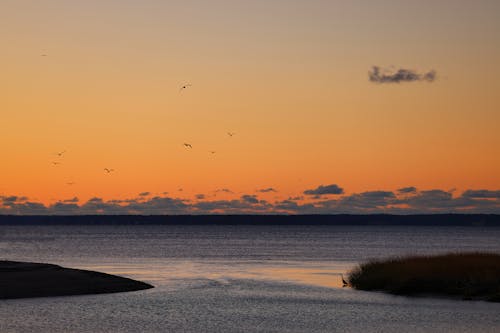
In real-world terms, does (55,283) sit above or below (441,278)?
below

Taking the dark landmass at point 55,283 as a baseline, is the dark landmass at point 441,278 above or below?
above

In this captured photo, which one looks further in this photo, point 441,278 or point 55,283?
point 55,283

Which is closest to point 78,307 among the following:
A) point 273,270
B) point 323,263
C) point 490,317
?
point 490,317

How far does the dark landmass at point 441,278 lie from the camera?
186ft

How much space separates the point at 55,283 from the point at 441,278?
29.7 m

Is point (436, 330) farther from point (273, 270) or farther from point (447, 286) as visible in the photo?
point (273, 270)

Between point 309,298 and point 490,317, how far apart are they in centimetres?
1502

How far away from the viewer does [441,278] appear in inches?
2298

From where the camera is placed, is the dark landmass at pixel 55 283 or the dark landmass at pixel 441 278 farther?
the dark landmass at pixel 55 283

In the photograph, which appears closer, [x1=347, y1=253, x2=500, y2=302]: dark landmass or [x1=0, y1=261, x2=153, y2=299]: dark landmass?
[x1=347, y1=253, x2=500, y2=302]: dark landmass

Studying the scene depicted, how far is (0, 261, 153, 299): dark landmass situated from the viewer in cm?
5853

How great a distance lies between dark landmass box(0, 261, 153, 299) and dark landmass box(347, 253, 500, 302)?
61.3 ft

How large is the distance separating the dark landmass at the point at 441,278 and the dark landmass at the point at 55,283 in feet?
61.3

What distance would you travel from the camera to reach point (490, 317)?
1871 inches
